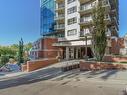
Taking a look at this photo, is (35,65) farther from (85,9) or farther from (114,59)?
(85,9)

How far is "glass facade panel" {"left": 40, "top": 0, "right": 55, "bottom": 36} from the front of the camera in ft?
203

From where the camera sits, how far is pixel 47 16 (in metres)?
64.6

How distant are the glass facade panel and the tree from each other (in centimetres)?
3251

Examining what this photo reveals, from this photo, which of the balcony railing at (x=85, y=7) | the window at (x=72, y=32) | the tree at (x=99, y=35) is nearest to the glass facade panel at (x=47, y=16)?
the window at (x=72, y=32)

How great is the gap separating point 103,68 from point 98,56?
3.21m

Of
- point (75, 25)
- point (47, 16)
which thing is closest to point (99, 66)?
point (75, 25)

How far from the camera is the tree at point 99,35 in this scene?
28.1 m

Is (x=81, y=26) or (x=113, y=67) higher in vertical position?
(x=81, y=26)

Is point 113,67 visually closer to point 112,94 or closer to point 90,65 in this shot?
point 90,65

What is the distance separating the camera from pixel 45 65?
117 feet

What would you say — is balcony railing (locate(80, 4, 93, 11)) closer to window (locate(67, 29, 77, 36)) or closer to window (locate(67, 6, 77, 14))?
window (locate(67, 6, 77, 14))

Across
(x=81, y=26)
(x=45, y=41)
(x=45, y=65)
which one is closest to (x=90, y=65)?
(x=45, y=65)

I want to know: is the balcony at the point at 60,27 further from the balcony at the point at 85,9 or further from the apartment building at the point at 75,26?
the balcony at the point at 85,9

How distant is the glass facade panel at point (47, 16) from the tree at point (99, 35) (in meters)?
32.5
